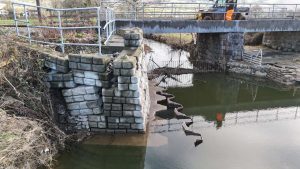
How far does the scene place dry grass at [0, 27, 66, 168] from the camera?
5.92 metres

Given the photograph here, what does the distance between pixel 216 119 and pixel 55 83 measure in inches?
259

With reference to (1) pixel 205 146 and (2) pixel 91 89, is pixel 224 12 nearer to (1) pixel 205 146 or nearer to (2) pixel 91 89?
(1) pixel 205 146

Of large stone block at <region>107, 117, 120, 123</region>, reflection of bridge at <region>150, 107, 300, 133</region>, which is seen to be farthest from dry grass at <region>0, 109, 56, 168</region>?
reflection of bridge at <region>150, 107, 300, 133</region>

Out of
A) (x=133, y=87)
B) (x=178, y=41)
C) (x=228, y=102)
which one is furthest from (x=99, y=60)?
(x=178, y=41)

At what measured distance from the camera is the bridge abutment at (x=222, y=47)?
58.7ft

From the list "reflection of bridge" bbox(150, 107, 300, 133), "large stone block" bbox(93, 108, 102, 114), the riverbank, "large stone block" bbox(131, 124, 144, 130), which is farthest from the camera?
the riverbank

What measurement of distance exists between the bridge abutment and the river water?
17.5 ft

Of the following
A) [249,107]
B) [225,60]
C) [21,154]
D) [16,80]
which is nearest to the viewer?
[21,154]

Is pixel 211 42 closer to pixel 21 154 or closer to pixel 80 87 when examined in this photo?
pixel 80 87

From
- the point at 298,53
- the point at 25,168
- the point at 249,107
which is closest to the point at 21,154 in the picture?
the point at 25,168

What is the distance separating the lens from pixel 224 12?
1773 cm

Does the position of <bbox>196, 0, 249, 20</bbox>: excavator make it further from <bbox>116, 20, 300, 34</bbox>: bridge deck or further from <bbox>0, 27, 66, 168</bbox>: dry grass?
<bbox>0, 27, 66, 168</bbox>: dry grass

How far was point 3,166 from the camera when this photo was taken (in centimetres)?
527

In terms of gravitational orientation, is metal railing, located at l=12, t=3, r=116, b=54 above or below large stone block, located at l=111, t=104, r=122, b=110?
above
